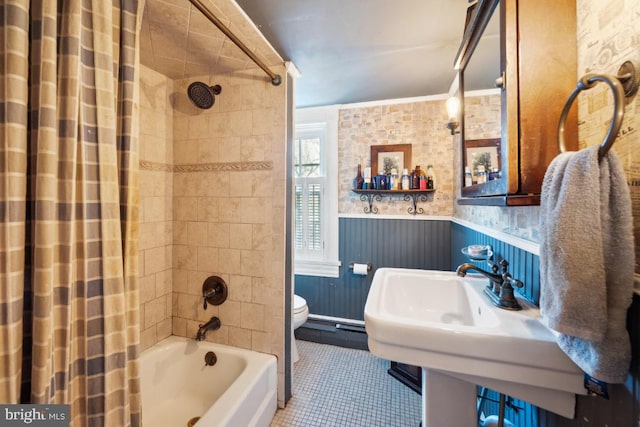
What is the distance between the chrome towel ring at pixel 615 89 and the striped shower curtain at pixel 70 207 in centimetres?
119

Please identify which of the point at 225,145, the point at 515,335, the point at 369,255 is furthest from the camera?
the point at 369,255

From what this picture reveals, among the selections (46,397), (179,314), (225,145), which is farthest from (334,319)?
(46,397)

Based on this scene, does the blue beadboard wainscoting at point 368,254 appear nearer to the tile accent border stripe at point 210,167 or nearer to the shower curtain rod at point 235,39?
the tile accent border stripe at point 210,167

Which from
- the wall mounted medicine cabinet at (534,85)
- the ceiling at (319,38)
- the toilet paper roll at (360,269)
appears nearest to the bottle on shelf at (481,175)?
the wall mounted medicine cabinet at (534,85)

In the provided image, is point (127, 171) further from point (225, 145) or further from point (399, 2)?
point (399, 2)

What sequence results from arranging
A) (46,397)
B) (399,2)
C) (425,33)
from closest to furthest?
(46,397), (399,2), (425,33)

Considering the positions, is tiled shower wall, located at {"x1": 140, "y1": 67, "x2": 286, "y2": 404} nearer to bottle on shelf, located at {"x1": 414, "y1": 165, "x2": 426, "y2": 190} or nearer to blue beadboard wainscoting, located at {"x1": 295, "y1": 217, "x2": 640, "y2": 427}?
blue beadboard wainscoting, located at {"x1": 295, "y1": 217, "x2": 640, "y2": 427}

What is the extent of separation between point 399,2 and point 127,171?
4.59 ft

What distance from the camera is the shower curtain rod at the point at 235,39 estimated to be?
1020mm

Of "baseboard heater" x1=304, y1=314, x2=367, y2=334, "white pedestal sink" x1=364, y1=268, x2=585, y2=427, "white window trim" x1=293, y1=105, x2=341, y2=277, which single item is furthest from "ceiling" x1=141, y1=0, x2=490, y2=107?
"baseboard heater" x1=304, y1=314, x2=367, y2=334

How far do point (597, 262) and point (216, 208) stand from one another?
1.75 metres

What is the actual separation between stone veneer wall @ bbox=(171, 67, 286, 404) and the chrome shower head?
62 millimetres

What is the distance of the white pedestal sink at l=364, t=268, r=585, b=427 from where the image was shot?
67 cm

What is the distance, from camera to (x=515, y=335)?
701 mm
